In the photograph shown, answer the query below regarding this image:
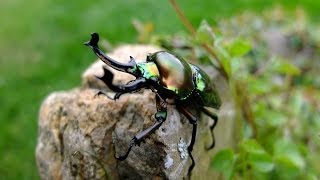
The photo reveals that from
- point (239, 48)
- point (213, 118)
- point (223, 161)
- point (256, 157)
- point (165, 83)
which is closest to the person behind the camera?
point (165, 83)

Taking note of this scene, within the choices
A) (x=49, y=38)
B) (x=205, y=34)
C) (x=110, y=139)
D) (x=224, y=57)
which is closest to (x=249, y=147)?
(x=224, y=57)

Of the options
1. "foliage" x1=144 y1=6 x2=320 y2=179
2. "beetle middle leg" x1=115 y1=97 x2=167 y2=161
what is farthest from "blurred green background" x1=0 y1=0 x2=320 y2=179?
"beetle middle leg" x1=115 y1=97 x2=167 y2=161

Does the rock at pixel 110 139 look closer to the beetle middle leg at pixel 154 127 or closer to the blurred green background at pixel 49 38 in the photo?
the beetle middle leg at pixel 154 127

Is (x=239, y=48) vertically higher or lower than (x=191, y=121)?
lower

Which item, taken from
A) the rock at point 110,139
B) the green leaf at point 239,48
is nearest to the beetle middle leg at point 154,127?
the rock at point 110,139

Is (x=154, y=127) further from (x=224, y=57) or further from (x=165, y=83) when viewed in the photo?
Answer: (x=224, y=57)

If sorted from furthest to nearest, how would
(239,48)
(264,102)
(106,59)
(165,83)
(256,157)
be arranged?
(264,102), (239,48), (256,157), (165,83), (106,59)

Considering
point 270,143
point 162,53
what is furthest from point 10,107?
point 162,53

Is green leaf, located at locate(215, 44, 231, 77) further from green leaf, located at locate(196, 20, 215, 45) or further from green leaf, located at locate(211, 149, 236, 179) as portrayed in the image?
green leaf, located at locate(211, 149, 236, 179)
